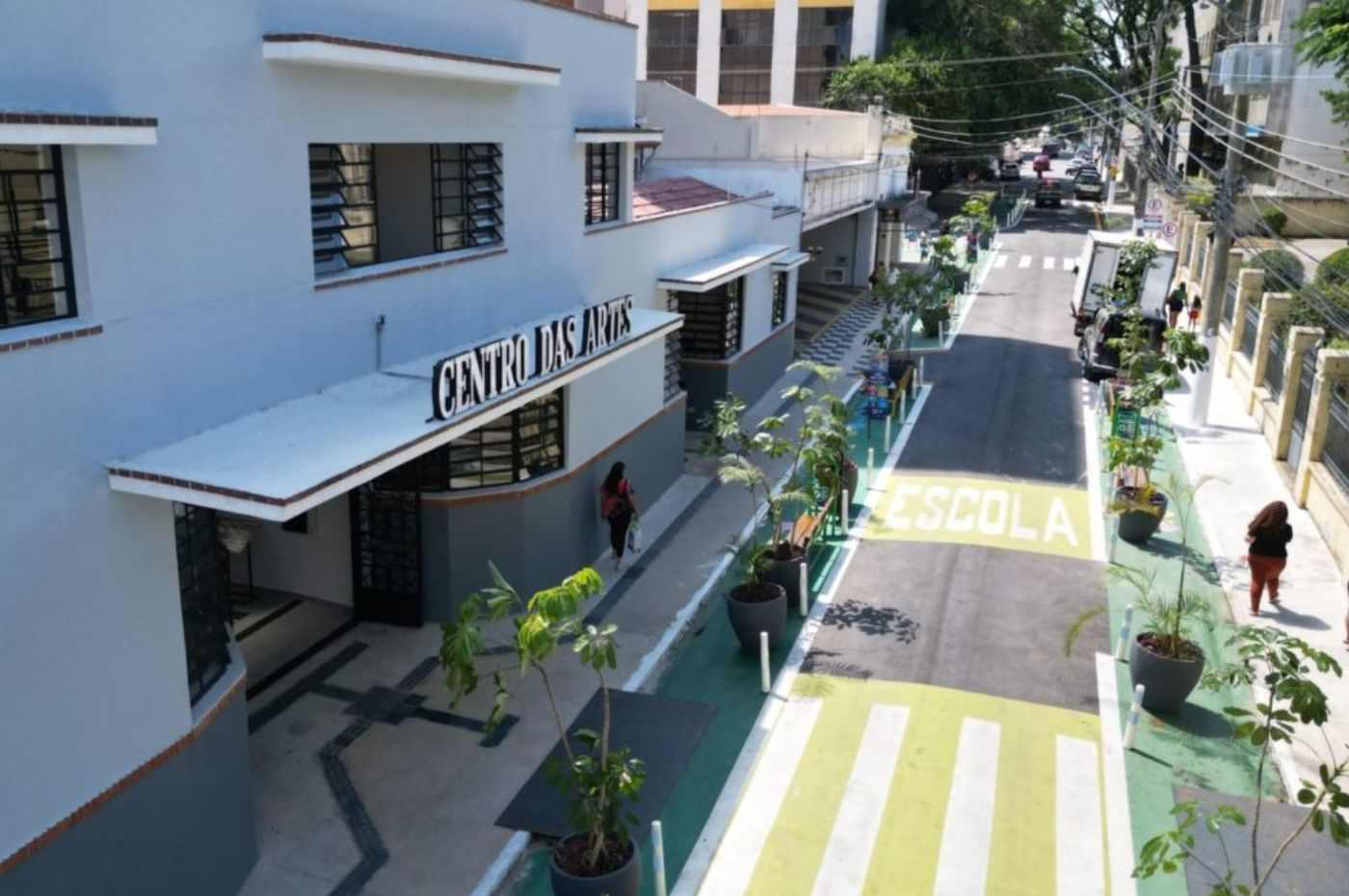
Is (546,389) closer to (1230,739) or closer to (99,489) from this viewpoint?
(99,489)

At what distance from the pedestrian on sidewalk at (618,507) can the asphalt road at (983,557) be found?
10.9ft

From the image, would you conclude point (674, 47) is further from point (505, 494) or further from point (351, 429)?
point (351, 429)

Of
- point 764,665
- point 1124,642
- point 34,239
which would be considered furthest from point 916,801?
point 34,239

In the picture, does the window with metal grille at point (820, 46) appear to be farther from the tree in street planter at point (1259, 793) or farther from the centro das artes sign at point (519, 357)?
the tree in street planter at point (1259, 793)

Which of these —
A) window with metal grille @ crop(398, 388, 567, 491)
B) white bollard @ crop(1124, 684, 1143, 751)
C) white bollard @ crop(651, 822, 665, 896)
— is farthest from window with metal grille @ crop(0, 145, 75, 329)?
white bollard @ crop(1124, 684, 1143, 751)

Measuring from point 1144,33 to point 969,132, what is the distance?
61.1 feet

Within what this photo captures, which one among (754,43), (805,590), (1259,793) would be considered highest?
(754,43)

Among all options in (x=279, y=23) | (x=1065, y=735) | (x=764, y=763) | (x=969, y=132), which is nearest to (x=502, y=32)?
(x=279, y=23)

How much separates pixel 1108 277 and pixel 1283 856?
89.2 ft

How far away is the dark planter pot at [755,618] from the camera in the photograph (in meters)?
14.1

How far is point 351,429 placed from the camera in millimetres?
10156

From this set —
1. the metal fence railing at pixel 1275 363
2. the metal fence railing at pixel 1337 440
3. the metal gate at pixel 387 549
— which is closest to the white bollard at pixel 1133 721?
the metal fence railing at pixel 1337 440

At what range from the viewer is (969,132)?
63969 mm

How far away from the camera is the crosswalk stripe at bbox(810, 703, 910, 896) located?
10.2 m
